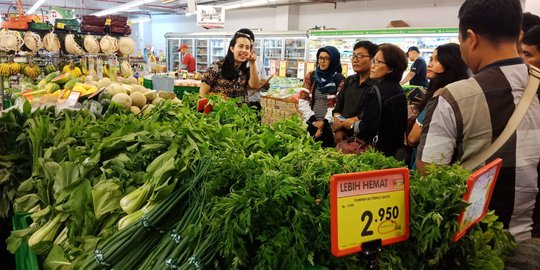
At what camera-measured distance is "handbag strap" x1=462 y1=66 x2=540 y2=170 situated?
1343mm

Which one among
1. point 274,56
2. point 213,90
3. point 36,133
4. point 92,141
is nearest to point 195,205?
point 92,141

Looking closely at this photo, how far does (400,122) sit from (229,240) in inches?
84.0

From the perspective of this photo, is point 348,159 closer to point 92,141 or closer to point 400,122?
point 92,141

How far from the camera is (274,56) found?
1179cm

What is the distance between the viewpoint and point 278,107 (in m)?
5.60

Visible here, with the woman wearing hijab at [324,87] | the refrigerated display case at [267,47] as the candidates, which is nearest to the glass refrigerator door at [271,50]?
the refrigerated display case at [267,47]

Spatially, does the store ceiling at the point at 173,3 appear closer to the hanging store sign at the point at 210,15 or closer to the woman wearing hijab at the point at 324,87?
the hanging store sign at the point at 210,15

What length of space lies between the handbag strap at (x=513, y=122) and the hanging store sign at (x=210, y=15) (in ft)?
29.4

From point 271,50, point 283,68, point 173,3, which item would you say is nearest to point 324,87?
point 283,68

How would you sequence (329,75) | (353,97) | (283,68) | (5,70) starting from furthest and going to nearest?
(283,68)
(5,70)
(329,75)
(353,97)

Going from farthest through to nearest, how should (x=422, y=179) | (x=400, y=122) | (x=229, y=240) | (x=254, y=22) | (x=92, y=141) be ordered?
1. (x=254, y=22)
2. (x=400, y=122)
3. (x=92, y=141)
4. (x=422, y=179)
5. (x=229, y=240)

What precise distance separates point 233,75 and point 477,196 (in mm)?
2789

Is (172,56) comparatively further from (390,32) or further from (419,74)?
(419,74)

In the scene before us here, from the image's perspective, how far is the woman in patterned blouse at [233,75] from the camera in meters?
3.58
